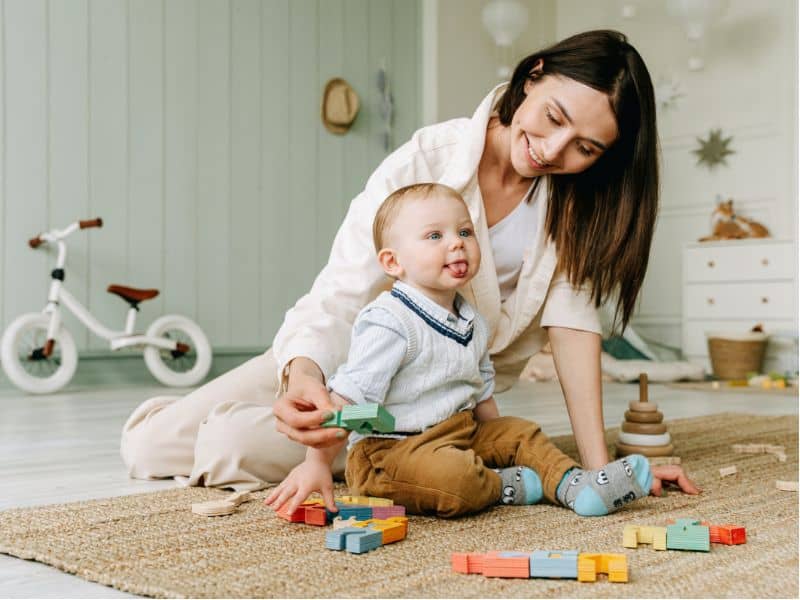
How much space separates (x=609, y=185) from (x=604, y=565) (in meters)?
0.77

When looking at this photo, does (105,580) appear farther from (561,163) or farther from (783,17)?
(783,17)

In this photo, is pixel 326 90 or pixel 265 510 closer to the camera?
pixel 265 510

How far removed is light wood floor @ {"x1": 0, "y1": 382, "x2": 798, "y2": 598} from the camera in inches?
38.6

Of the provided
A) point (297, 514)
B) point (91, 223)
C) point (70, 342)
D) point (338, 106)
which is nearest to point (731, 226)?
point (338, 106)

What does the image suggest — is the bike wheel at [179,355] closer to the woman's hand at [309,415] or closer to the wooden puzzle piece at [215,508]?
the wooden puzzle piece at [215,508]

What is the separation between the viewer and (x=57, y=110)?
3713mm

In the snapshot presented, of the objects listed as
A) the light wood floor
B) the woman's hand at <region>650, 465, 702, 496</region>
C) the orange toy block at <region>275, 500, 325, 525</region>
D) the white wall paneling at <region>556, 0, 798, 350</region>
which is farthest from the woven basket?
the orange toy block at <region>275, 500, 325, 525</region>

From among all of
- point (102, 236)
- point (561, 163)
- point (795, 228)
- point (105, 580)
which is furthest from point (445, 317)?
point (795, 228)

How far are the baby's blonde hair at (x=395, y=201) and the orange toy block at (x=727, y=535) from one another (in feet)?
1.85

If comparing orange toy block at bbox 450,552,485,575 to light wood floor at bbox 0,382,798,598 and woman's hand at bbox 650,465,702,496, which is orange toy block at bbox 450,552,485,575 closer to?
light wood floor at bbox 0,382,798,598

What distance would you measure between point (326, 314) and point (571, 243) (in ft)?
1.49

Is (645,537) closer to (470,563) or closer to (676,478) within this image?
(470,563)

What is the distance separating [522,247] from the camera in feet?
5.29

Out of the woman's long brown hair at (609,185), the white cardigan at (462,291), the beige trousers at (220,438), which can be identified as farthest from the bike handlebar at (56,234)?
the woman's long brown hair at (609,185)
